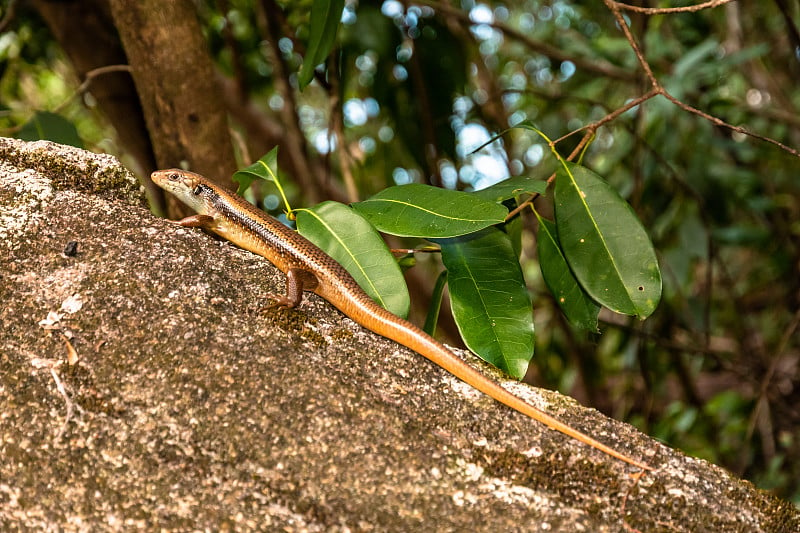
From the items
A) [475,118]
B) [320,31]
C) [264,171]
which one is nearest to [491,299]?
[264,171]

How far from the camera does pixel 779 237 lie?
5352mm

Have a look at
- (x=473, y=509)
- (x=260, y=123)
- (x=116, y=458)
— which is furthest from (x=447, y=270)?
(x=260, y=123)

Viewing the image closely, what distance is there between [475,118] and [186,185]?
9.77 feet

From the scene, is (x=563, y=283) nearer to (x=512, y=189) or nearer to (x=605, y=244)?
(x=605, y=244)

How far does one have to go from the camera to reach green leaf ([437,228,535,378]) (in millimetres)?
1969

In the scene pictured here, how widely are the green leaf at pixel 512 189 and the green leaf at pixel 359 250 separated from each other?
0.35 meters

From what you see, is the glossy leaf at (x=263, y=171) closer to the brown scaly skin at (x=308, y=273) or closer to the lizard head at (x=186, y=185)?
the brown scaly skin at (x=308, y=273)

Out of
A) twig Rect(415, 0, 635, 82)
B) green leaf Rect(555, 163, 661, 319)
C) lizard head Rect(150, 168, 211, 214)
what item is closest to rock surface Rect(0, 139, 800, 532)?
green leaf Rect(555, 163, 661, 319)

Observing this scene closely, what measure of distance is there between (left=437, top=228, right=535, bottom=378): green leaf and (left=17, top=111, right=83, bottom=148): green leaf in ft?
5.63

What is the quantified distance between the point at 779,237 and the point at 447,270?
4212 mm

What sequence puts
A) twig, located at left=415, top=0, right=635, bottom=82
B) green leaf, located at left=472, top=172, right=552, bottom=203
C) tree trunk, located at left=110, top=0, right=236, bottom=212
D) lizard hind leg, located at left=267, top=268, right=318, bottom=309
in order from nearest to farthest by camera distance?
lizard hind leg, located at left=267, top=268, right=318, bottom=309, green leaf, located at left=472, top=172, right=552, bottom=203, tree trunk, located at left=110, top=0, right=236, bottom=212, twig, located at left=415, top=0, right=635, bottom=82

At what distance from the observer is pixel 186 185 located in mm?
2844

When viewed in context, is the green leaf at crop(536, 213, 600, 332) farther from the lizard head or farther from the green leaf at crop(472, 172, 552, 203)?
the lizard head

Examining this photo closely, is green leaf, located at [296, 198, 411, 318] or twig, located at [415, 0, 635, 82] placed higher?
twig, located at [415, 0, 635, 82]
